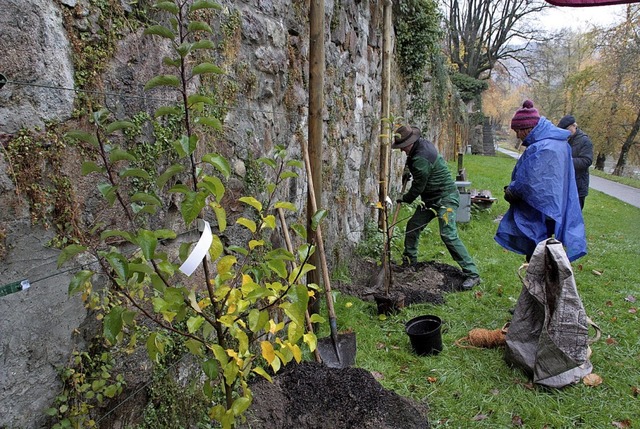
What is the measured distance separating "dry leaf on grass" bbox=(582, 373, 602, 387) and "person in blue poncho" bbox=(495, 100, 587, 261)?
87 cm

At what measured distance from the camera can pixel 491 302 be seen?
4.56 m

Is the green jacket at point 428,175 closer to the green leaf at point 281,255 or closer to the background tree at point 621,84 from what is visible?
the green leaf at point 281,255

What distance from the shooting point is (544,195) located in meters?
3.41

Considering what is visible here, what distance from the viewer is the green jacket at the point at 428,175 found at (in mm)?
4820

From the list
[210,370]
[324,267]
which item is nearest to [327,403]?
[324,267]

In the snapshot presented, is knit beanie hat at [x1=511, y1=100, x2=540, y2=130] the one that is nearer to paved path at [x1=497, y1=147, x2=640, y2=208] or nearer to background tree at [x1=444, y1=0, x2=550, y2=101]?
paved path at [x1=497, y1=147, x2=640, y2=208]

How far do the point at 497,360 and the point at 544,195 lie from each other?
1.28 m

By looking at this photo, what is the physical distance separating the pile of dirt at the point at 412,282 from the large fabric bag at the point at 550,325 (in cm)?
138

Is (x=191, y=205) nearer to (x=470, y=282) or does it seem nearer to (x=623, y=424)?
(x=623, y=424)

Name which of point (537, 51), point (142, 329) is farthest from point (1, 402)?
point (537, 51)

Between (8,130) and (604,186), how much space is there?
18.1 meters

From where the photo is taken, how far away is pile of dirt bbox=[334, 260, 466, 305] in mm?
4570

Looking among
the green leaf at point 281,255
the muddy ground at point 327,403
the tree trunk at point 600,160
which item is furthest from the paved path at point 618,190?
the green leaf at point 281,255

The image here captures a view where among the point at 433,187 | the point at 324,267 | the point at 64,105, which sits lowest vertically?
the point at 324,267
